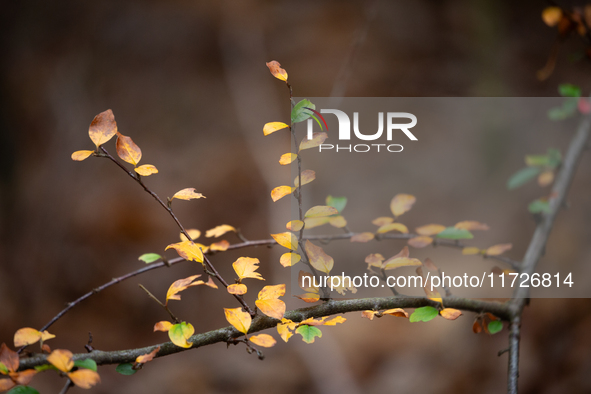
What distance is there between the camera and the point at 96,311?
1.33m

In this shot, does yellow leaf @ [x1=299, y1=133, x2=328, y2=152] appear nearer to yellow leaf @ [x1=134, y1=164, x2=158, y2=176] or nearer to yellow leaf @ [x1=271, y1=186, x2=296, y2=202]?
yellow leaf @ [x1=271, y1=186, x2=296, y2=202]

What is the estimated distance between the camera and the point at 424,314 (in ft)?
1.22

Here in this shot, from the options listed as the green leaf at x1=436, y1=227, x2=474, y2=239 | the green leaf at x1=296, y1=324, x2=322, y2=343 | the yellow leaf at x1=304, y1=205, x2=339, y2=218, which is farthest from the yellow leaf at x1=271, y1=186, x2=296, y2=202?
the green leaf at x1=436, y1=227, x2=474, y2=239

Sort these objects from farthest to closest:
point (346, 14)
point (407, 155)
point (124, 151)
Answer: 1. point (346, 14)
2. point (407, 155)
3. point (124, 151)

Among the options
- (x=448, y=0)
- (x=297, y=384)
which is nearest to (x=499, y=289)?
(x=297, y=384)

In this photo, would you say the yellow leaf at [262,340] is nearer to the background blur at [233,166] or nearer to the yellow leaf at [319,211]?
the yellow leaf at [319,211]

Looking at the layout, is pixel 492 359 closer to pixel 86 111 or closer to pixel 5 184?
pixel 86 111

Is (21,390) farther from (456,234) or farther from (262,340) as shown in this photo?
(456,234)

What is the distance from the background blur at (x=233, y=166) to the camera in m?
1.16

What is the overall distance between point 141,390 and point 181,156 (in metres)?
0.90

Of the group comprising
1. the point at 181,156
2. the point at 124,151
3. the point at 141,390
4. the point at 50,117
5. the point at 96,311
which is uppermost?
the point at 50,117

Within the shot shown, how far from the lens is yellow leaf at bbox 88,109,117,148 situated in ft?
1.14

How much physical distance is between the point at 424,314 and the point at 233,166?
1.20 metres

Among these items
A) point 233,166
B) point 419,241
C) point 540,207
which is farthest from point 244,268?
point 233,166
